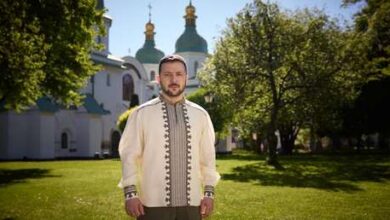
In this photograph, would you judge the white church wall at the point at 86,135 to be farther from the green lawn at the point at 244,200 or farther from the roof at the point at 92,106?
the green lawn at the point at 244,200

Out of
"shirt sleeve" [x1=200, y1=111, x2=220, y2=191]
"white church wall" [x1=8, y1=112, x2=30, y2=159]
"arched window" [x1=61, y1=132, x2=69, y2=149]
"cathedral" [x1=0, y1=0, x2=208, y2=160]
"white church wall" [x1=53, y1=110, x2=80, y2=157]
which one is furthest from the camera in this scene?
"arched window" [x1=61, y1=132, x2=69, y2=149]

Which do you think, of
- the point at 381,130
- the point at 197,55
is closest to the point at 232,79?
the point at 381,130

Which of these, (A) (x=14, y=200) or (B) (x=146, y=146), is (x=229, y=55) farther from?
(B) (x=146, y=146)

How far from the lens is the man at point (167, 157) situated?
3977 mm

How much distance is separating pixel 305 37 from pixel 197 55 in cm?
5472

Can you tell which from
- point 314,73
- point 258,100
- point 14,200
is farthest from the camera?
point 258,100

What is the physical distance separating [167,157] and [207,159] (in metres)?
0.42

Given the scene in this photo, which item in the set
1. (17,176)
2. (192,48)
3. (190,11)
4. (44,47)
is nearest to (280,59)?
(44,47)

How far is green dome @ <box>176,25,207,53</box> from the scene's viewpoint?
82.4 meters

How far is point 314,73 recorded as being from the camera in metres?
27.7

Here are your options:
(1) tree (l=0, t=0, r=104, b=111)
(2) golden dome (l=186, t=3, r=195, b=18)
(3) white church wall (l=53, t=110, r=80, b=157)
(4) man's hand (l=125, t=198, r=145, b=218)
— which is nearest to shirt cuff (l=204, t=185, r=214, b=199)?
(4) man's hand (l=125, t=198, r=145, b=218)

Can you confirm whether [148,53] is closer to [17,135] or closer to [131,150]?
[17,135]

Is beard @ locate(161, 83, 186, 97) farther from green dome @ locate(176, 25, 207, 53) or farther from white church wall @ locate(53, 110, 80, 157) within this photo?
green dome @ locate(176, 25, 207, 53)

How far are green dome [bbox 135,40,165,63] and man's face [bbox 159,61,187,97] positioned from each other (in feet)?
283
